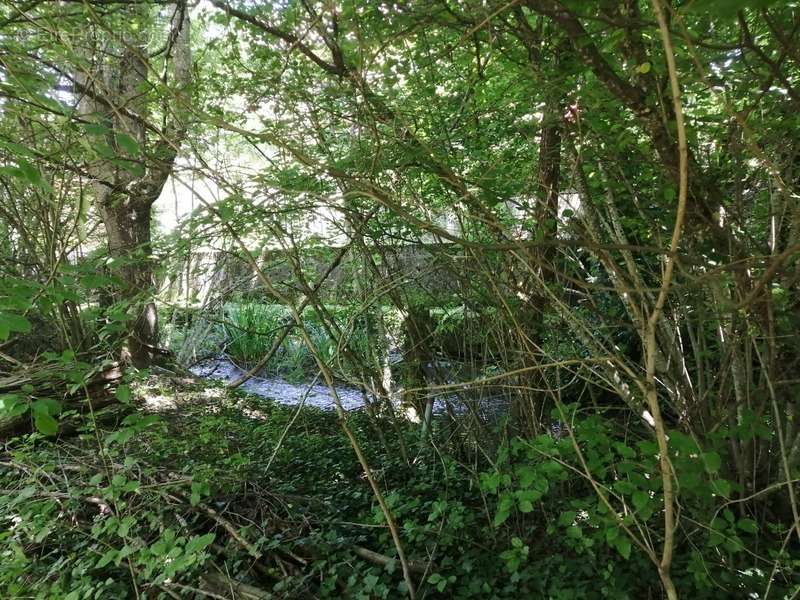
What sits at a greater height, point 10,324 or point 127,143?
point 127,143

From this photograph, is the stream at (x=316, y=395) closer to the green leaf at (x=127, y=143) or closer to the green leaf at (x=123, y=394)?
the green leaf at (x=123, y=394)

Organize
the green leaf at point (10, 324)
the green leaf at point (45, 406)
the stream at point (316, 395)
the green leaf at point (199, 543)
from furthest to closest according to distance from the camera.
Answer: the stream at point (316, 395) → the green leaf at point (199, 543) → the green leaf at point (45, 406) → the green leaf at point (10, 324)

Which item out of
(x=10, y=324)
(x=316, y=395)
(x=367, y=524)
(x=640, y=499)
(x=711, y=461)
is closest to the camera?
(x=10, y=324)

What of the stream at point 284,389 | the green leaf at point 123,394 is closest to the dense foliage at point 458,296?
the green leaf at point 123,394

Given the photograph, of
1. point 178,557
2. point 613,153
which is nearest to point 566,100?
point 613,153

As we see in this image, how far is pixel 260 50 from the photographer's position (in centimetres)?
275

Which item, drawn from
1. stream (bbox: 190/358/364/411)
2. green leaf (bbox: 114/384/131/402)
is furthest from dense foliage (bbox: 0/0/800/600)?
stream (bbox: 190/358/364/411)

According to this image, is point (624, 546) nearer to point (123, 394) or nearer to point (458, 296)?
point (458, 296)

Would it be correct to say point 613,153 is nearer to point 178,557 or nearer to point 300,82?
point 300,82

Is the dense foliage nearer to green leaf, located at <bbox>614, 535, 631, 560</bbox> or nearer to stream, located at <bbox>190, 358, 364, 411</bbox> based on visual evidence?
green leaf, located at <bbox>614, 535, 631, 560</bbox>

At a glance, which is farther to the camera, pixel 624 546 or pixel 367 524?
pixel 367 524

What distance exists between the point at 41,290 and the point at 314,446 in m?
2.59

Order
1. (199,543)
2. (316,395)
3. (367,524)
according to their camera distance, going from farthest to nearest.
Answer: (316,395) → (367,524) → (199,543)

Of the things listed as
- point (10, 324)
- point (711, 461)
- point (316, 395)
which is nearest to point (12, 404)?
point (10, 324)
